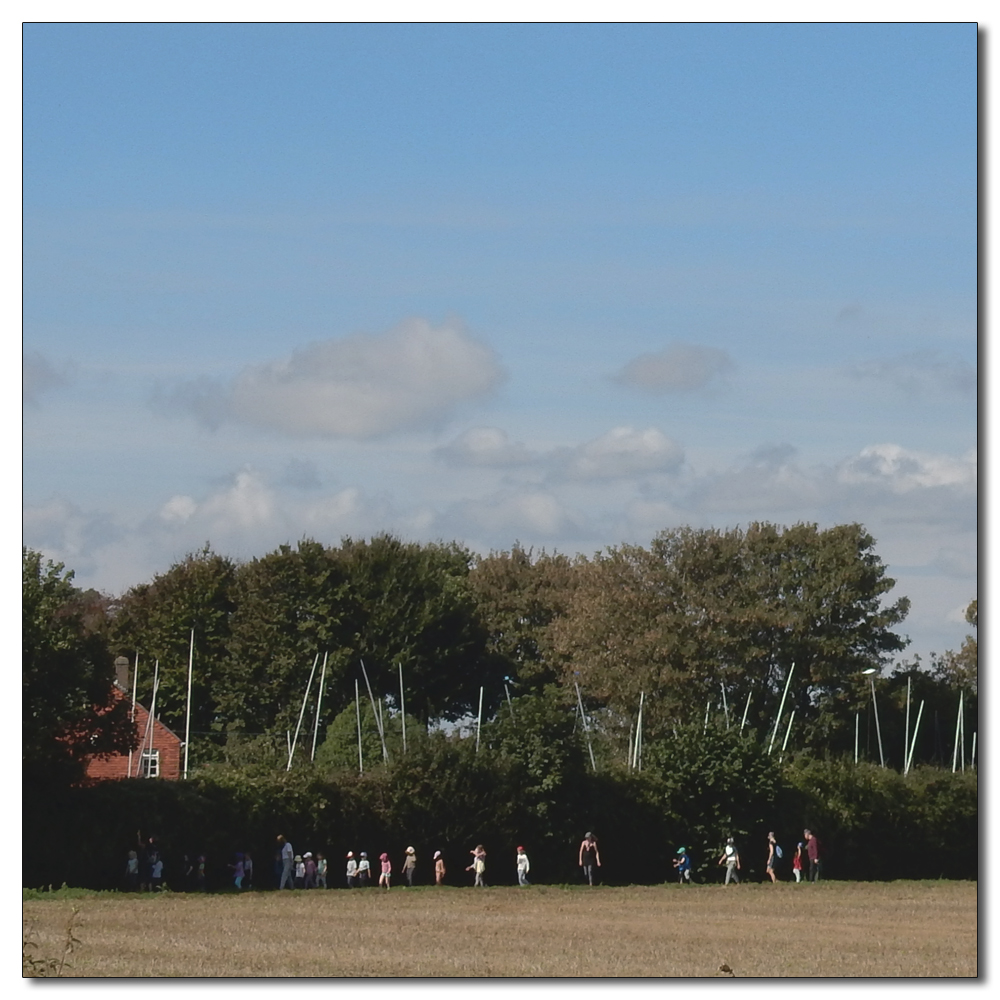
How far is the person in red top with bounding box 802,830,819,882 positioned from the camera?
125 ft

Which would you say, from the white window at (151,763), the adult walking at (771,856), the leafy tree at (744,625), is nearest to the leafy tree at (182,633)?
the white window at (151,763)

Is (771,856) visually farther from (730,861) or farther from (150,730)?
(150,730)

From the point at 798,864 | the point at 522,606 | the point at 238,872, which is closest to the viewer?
the point at 238,872

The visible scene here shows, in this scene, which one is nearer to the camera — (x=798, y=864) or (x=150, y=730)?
(x=150, y=730)

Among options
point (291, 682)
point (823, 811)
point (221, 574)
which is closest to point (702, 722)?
point (823, 811)

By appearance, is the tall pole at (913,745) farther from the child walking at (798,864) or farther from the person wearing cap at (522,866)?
the person wearing cap at (522,866)

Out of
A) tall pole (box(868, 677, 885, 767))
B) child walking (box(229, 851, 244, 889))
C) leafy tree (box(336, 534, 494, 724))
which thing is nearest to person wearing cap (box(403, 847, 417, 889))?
child walking (box(229, 851, 244, 889))

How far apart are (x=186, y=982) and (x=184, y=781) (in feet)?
74.1

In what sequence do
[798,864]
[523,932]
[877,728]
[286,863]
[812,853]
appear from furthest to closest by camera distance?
1. [877,728]
2. [812,853]
3. [798,864]
4. [286,863]
5. [523,932]

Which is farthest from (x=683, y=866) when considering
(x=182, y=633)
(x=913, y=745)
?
(x=182, y=633)

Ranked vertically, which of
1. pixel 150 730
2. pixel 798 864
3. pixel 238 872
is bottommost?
pixel 798 864

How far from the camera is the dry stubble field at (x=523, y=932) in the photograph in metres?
15.5

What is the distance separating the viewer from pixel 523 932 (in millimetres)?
21906

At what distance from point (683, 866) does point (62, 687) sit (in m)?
16.5
